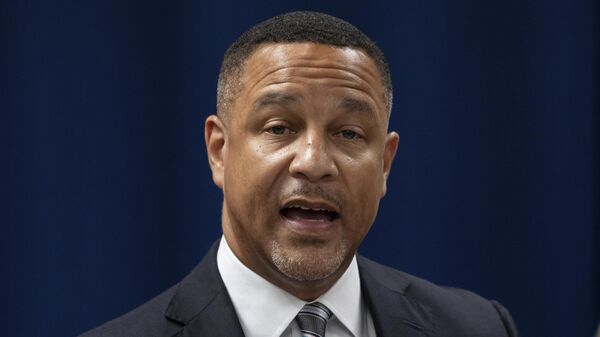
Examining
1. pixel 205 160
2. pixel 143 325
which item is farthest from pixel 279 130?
pixel 205 160

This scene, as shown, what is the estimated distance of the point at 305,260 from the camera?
A: 1543 millimetres

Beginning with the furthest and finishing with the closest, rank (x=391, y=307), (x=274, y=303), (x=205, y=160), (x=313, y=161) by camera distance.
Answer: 1. (x=205, y=160)
2. (x=391, y=307)
3. (x=274, y=303)
4. (x=313, y=161)

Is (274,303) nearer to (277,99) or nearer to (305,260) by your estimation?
(305,260)

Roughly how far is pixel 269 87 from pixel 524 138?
1.06 meters

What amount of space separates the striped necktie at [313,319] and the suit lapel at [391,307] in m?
0.11

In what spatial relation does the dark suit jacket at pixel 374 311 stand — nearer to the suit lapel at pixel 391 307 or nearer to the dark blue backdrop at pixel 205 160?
the suit lapel at pixel 391 307

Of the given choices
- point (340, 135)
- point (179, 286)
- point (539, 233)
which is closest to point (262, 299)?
point (179, 286)

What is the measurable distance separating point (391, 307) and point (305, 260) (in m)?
0.26

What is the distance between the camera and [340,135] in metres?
1.58

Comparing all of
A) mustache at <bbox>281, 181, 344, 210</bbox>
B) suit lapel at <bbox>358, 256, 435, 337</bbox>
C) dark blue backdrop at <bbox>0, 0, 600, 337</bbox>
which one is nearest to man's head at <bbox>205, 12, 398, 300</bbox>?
mustache at <bbox>281, 181, 344, 210</bbox>

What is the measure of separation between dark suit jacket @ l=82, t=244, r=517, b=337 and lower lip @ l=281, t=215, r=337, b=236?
18 cm

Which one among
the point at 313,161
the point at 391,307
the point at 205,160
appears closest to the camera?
the point at 313,161

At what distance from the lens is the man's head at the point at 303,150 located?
154 centimetres

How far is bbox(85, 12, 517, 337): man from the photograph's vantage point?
5.07 feet
